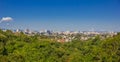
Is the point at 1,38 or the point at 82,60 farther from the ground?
the point at 1,38

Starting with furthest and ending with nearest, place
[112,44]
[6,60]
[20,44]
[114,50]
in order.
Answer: [20,44] < [112,44] < [114,50] < [6,60]

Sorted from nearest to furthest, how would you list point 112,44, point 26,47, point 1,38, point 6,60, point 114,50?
point 6,60 < point 114,50 < point 112,44 < point 26,47 < point 1,38

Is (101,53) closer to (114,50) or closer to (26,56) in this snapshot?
(114,50)

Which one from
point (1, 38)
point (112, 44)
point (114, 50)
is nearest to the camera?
point (114, 50)

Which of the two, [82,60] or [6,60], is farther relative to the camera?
[82,60]

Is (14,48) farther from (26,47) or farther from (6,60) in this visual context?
(6,60)

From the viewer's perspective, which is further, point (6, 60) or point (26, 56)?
point (26, 56)

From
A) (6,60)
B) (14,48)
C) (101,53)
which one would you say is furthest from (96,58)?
(14,48)

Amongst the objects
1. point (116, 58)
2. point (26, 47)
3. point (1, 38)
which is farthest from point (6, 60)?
point (1, 38)

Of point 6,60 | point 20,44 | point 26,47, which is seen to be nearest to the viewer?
point 6,60
